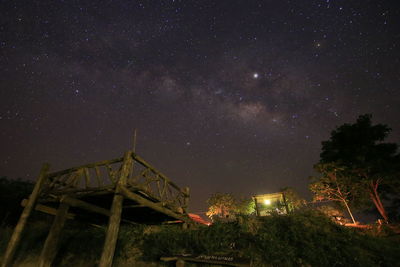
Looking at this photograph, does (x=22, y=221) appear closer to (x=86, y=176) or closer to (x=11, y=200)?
(x=86, y=176)

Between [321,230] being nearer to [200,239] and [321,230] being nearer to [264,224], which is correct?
[264,224]

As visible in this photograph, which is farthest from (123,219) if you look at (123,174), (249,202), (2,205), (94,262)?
(249,202)

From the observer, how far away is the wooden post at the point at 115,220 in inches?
230

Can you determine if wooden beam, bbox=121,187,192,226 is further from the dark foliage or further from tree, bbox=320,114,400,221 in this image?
tree, bbox=320,114,400,221

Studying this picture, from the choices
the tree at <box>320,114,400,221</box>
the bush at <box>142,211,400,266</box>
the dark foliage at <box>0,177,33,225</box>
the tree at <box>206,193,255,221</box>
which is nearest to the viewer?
the bush at <box>142,211,400,266</box>

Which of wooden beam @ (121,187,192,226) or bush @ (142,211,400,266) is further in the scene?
bush @ (142,211,400,266)

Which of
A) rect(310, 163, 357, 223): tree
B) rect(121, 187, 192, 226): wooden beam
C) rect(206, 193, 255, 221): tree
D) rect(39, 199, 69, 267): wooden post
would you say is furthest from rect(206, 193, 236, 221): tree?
rect(39, 199, 69, 267): wooden post

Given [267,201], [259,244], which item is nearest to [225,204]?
[267,201]

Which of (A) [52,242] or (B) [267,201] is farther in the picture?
(B) [267,201]

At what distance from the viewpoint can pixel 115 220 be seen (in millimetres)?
6316

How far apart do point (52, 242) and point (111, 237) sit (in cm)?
340

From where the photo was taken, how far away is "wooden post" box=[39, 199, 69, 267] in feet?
24.0

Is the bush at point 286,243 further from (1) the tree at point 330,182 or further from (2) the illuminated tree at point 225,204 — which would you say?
(2) the illuminated tree at point 225,204

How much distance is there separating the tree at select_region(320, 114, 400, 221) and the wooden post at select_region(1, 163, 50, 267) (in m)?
23.1
